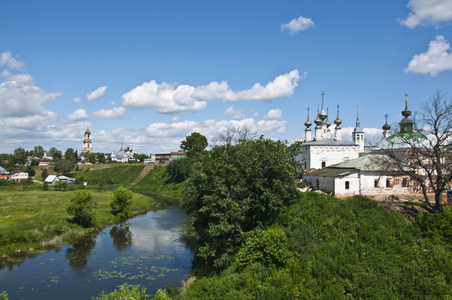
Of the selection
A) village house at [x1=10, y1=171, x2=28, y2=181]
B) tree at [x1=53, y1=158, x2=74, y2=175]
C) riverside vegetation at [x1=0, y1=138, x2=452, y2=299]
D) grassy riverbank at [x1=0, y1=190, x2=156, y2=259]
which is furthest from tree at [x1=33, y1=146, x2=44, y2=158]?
A: riverside vegetation at [x1=0, y1=138, x2=452, y2=299]

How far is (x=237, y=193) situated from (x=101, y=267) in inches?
480

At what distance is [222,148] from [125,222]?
22279 millimetres

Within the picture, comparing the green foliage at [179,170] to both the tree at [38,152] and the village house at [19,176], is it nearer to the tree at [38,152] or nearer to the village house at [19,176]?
the village house at [19,176]

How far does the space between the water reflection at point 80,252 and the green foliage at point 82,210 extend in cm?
265

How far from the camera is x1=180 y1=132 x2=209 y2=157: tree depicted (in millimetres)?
80775

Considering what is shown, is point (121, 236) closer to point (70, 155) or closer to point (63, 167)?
point (63, 167)

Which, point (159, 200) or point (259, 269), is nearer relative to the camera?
point (259, 269)

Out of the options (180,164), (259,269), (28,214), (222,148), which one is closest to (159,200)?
(180,164)

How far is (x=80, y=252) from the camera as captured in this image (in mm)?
27266

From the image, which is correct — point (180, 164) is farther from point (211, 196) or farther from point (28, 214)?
point (211, 196)

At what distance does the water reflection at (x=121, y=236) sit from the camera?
2977 centimetres

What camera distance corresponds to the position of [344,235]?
1750cm

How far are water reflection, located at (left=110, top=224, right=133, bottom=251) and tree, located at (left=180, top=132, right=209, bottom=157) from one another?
4405 centimetres

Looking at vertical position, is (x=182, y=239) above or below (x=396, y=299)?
below
